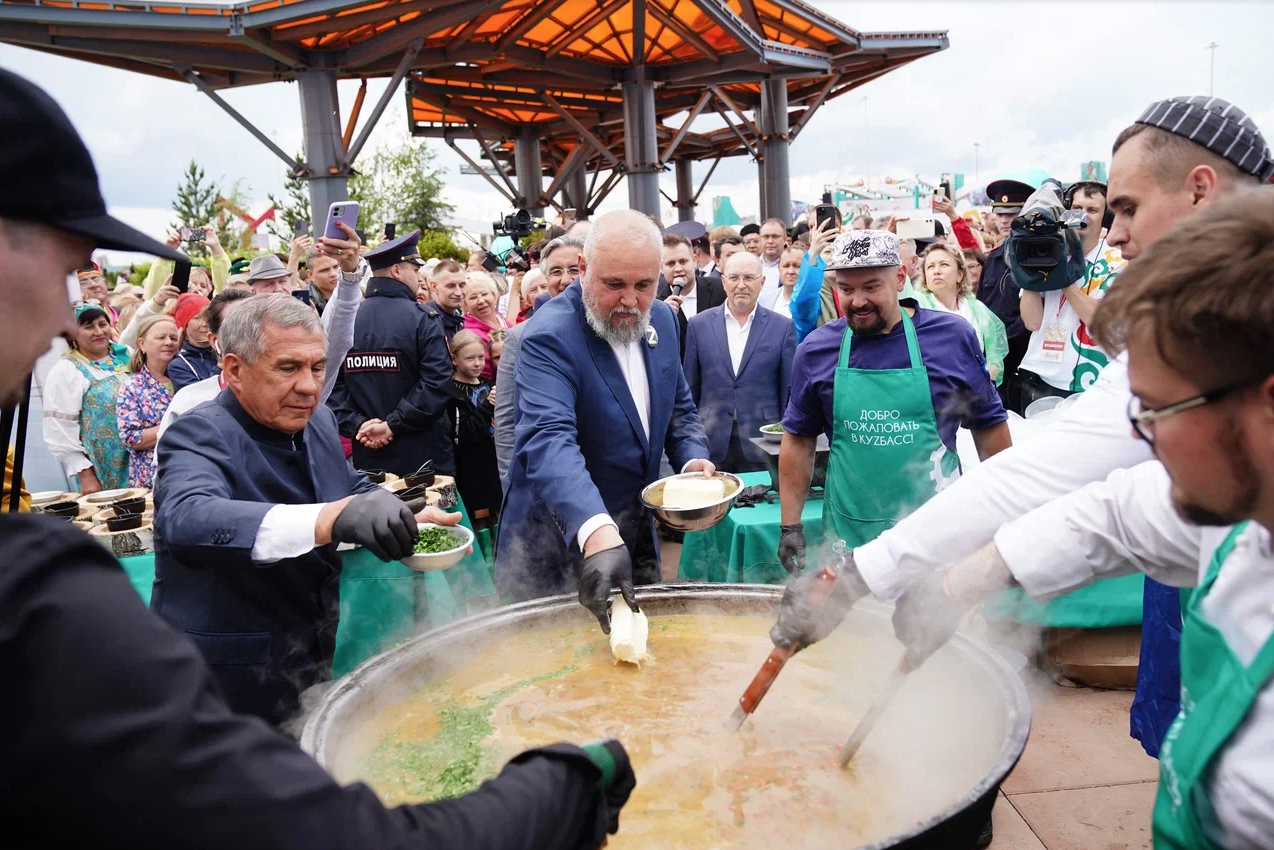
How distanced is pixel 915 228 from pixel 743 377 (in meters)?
1.88

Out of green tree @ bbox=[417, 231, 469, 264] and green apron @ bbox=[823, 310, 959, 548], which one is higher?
green tree @ bbox=[417, 231, 469, 264]

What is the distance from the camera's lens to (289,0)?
918 cm

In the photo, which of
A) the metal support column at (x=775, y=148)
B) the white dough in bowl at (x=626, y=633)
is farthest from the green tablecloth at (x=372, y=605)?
the metal support column at (x=775, y=148)

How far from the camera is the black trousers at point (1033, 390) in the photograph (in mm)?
4496

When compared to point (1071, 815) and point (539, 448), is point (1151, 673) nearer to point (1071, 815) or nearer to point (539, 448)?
point (1071, 815)

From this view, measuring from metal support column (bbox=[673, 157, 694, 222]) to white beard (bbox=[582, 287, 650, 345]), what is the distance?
71.7ft

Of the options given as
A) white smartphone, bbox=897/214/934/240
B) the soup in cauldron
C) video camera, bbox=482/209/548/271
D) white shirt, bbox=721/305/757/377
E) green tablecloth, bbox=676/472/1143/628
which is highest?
video camera, bbox=482/209/548/271

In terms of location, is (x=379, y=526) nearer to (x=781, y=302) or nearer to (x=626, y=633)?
(x=626, y=633)

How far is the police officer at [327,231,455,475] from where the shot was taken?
4.68m

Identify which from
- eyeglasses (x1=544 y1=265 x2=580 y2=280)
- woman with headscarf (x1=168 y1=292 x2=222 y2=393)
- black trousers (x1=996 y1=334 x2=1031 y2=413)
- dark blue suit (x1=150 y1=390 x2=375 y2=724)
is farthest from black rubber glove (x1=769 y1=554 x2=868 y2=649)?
black trousers (x1=996 y1=334 x2=1031 y2=413)

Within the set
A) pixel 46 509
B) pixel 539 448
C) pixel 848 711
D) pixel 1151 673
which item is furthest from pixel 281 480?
pixel 1151 673

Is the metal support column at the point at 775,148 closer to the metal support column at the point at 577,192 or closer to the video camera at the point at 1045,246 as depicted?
the metal support column at the point at 577,192

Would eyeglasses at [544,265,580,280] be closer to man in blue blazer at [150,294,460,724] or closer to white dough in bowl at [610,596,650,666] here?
man in blue blazer at [150,294,460,724]

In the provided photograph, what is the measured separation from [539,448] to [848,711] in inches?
45.5
